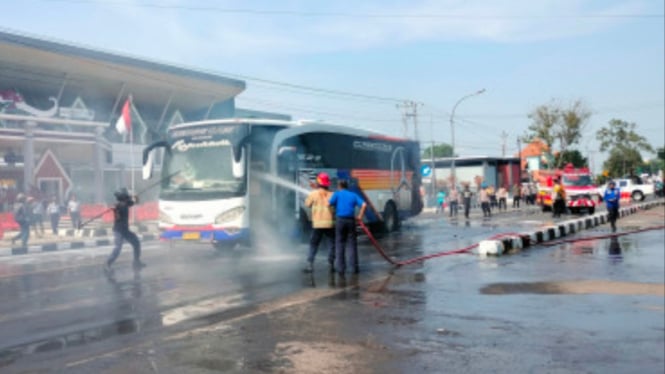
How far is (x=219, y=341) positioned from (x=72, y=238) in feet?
59.4

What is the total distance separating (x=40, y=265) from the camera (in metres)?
13.8

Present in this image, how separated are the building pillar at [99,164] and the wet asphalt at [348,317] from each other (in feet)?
80.2

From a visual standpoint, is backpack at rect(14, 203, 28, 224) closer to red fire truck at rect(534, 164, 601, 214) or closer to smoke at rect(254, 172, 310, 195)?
smoke at rect(254, 172, 310, 195)

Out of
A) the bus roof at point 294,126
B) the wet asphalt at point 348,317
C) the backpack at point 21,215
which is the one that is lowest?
the wet asphalt at point 348,317

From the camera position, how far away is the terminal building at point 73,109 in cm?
3244

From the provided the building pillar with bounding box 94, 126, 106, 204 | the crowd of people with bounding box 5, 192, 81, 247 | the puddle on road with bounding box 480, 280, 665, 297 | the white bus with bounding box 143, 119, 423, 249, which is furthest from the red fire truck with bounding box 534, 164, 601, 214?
the building pillar with bounding box 94, 126, 106, 204

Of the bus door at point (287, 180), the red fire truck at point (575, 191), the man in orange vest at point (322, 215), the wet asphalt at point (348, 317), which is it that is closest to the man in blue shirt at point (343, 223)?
the man in orange vest at point (322, 215)

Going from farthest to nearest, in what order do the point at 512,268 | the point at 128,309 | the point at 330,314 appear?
the point at 512,268
the point at 128,309
the point at 330,314

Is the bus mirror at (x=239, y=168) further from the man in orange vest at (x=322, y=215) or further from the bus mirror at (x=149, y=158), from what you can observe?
the man in orange vest at (x=322, y=215)

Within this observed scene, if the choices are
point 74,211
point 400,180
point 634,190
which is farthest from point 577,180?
point 74,211

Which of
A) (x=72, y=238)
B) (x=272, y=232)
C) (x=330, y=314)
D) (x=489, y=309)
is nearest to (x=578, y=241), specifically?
(x=272, y=232)

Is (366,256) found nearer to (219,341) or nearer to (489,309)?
(489,309)

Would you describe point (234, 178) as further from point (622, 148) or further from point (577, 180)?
point (622, 148)

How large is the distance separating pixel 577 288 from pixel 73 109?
119 feet
